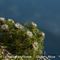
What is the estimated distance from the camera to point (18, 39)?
4.81 m

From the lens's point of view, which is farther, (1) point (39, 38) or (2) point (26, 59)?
(1) point (39, 38)

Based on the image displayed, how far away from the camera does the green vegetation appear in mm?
4758

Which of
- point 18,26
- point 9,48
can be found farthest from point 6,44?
point 18,26

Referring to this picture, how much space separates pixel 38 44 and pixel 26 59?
1.48ft

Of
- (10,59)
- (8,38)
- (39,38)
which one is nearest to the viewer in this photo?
(10,59)

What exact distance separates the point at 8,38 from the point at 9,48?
0.18 metres

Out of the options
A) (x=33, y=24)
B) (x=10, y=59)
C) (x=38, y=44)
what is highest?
(x=33, y=24)

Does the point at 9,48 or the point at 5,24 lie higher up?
the point at 5,24

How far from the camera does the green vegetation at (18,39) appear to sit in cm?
476

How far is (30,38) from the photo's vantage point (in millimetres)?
4832

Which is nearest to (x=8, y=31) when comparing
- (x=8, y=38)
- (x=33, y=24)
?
(x=8, y=38)

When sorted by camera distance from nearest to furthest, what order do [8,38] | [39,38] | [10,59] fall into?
[10,59], [8,38], [39,38]

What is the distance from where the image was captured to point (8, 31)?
4.86 m

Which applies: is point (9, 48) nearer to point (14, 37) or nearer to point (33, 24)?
point (14, 37)
